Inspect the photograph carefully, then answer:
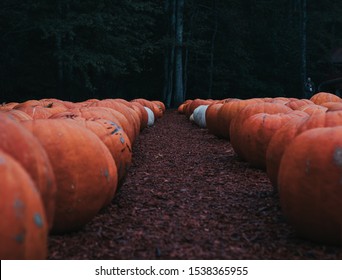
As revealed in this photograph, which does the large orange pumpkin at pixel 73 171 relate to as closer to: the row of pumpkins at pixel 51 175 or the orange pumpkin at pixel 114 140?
the row of pumpkins at pixel 51 175

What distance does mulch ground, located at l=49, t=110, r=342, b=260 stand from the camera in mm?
2891

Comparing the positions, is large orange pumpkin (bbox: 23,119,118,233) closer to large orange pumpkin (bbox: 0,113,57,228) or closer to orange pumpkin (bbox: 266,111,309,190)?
large orange pumpkin (bbox: 0,113,57,228)

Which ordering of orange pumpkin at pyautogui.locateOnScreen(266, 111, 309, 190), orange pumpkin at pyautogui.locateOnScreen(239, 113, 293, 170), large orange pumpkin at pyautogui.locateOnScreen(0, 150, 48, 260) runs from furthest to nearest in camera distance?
orange pumpkin at pyautogui.locateOnScreen(239, 113, 293, 170) < orange pumpkin at pyautogui.locateOnScreen(266, 111, 309, 190) < large orange pumpkin at pyautogui.locateOnScreen(0, 150, 48, 260)

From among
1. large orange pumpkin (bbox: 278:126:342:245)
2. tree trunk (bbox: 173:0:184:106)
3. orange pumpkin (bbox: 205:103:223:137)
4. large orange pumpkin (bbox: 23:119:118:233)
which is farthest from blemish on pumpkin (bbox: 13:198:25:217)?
tree trunk (bbox: 173:0:184:106)

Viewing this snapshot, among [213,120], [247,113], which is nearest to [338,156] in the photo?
[247,113]

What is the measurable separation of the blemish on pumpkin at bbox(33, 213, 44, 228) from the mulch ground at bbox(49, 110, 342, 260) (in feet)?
2.95

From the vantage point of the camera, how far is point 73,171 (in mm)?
3191

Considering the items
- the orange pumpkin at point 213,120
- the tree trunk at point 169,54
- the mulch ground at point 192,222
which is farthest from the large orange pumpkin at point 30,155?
the tree trunk at point 169,54

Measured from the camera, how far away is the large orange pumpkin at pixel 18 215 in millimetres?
1838

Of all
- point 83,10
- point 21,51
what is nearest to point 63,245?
point 83,10

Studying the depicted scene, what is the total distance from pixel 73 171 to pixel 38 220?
4.16 feet

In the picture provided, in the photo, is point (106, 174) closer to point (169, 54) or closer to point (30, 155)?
point (30, 155)

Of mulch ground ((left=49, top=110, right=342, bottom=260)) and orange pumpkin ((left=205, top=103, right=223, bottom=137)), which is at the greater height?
mulch ground ((left=49, top=110, right=342, bottom=260))

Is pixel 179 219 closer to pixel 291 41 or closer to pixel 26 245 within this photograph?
pixel 26 245
